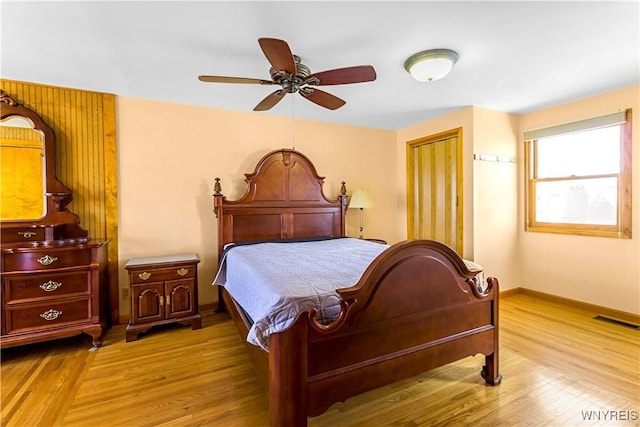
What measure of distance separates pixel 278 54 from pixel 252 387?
216 cm

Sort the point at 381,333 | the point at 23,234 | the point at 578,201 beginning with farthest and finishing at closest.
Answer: the point at 578,201 < the point at 23,234 < the point at 381,333

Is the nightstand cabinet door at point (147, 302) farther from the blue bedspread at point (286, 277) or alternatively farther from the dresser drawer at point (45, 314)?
the blue bedspread at point (286, 277)

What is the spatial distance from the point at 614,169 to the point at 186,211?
15.6 ft

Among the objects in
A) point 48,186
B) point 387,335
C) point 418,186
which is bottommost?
point 387,335

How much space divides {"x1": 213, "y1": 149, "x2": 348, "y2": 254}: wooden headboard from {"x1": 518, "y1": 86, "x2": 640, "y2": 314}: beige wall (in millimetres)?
2540

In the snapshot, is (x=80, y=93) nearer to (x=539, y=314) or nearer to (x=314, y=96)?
(x=314, y=96)

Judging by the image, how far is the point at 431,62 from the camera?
7.20 feet

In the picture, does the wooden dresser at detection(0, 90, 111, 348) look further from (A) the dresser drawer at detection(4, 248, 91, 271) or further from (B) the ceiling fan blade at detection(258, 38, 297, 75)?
(B) the ceiling fan blade at detection(258, 38, 297, 75)

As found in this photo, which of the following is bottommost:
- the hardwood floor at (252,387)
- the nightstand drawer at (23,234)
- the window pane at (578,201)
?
the hardwood floor at (252,387)

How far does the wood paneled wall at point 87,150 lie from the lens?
9.04 ft

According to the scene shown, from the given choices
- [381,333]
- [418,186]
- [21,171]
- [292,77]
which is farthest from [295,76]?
[418,186]

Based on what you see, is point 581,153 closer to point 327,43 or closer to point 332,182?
point 332,182

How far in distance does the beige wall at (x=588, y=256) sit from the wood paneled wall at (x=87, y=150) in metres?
4.97

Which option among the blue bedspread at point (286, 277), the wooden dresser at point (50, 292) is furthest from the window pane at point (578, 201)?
the wooden dresser at point (50, 292)
